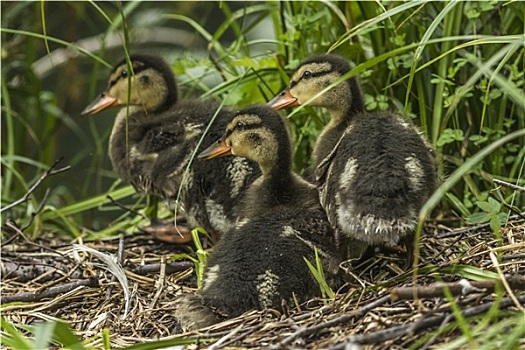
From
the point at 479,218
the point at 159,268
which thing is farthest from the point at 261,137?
the point at 479,218

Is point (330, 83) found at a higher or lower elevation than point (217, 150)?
higher

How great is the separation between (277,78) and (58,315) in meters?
A: 1.51

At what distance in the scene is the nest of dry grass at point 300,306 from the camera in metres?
2.84

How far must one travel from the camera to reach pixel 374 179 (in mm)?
3338

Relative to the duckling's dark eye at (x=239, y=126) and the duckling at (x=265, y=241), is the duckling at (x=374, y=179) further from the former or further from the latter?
the duckling's dark eye at (x=239, y=126)

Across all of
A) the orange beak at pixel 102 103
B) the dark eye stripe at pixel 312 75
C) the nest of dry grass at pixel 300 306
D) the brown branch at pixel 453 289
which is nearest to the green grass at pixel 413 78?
the dark eye stripe at pixel 312 75

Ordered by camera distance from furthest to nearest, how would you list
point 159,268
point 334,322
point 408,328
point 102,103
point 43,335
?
point 102,103, point 159,268, point 334,322, point 408,328, point 43,335

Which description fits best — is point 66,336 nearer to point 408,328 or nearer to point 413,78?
point 408,328

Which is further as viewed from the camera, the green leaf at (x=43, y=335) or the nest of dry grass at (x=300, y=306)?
the nest of dry grass at (x=300, y=306)

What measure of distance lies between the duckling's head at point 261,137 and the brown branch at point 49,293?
0.78 meters

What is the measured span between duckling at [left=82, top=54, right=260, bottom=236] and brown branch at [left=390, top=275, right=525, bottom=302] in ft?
4.29

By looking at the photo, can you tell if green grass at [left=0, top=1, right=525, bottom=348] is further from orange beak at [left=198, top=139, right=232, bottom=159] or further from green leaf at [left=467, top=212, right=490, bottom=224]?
orange beak at [left=198, top=139, right=232, bottom=159]

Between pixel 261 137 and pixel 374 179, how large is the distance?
614mm

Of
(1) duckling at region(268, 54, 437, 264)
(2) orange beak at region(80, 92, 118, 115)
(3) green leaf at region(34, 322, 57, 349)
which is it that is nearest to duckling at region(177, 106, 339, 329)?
(1) duckling at region(268, 54, 437, 264)
